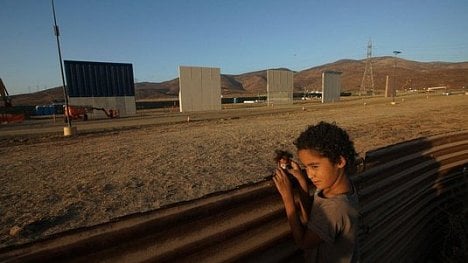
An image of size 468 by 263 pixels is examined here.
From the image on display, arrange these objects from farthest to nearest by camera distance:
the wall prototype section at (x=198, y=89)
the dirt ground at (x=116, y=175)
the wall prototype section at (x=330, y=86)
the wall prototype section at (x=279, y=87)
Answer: the wall prototype section at (x=330, y=86) → the wall prototype section at (x=279, y=87) → the wall prototype section at (x=198, y=89) → the dirt ground at (x=116, y=175)

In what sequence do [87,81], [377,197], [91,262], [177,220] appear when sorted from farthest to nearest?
[87,81] → [377,197] → [177,220] → [91,262]

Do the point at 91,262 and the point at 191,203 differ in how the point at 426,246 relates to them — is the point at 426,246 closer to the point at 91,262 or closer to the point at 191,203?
the point at 191,203

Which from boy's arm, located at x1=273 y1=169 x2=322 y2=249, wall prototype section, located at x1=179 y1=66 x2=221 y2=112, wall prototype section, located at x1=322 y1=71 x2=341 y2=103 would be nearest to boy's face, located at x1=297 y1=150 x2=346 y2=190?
boy's arm, located at x1=273 y1=169 x2=322 y2=249

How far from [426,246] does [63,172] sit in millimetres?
7976

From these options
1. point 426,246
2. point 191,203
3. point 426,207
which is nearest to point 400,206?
point 426,207

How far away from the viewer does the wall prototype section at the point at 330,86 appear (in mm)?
50812

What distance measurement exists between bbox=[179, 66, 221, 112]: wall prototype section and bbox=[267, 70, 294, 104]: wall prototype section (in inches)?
361

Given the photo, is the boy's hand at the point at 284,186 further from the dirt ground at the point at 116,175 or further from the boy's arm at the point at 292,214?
the dirt ground at the point at 116,175

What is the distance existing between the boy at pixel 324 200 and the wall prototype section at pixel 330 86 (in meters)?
50.0

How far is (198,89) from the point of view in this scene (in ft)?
124

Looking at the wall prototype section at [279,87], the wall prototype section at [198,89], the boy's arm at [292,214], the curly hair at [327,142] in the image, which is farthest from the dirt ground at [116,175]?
the wall prototype section at [279,87]

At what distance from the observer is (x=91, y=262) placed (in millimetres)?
1358

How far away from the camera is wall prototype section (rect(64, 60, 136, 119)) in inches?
1193

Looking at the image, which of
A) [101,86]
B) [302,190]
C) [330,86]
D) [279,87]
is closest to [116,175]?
[302,190]
